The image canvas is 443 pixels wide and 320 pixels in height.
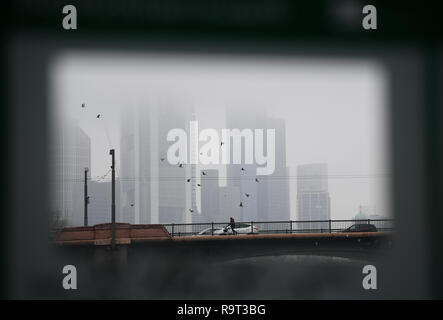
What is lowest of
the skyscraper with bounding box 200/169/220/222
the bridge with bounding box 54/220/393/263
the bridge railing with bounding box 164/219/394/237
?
the bridge with bounding box 54/220/393/263

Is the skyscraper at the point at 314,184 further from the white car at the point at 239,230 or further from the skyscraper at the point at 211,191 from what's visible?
the white car at the point at 239,230

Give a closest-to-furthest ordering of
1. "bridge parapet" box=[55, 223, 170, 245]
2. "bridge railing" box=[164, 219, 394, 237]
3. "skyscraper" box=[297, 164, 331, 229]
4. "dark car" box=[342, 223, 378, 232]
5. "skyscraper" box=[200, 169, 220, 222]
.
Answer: "skyscraper" box=[297, 164, 331, 229]
"skyscraper" box=[200, 169, 220, 222]
"bridge parapet" box=[55, 223, 170, 245]
"bridge railing" box=[164, 219, 394, 237]
"dark car" box=[342, 223, 378, 232]

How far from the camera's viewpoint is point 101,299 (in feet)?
13.4

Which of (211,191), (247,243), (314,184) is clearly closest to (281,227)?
(247,243)

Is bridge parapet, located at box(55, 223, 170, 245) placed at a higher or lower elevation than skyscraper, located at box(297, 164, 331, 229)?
lower

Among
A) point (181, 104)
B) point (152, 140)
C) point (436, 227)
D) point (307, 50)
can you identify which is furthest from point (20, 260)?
point (152, 140)

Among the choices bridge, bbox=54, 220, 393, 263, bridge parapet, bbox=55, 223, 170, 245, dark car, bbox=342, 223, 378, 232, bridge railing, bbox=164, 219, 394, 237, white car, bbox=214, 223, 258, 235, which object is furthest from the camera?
white car, bbox=214, 223, 258, 235

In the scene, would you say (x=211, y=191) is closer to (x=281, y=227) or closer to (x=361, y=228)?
(x=281, y=227)

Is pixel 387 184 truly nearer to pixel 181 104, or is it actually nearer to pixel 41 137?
pixel 181 104

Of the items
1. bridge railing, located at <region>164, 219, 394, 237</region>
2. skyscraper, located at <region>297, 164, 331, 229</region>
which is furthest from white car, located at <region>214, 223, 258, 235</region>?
skyscraper, located at <region>297, 164, 331, 229</region>

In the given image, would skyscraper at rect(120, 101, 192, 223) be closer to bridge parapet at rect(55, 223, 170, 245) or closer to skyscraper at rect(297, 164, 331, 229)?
bridge parapet at rect(55, 223, 170, 245)

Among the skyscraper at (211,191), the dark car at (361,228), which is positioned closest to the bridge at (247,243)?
the dark car at (361,228)

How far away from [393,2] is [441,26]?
510mm

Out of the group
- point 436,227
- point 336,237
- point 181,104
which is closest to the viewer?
point 436,227
